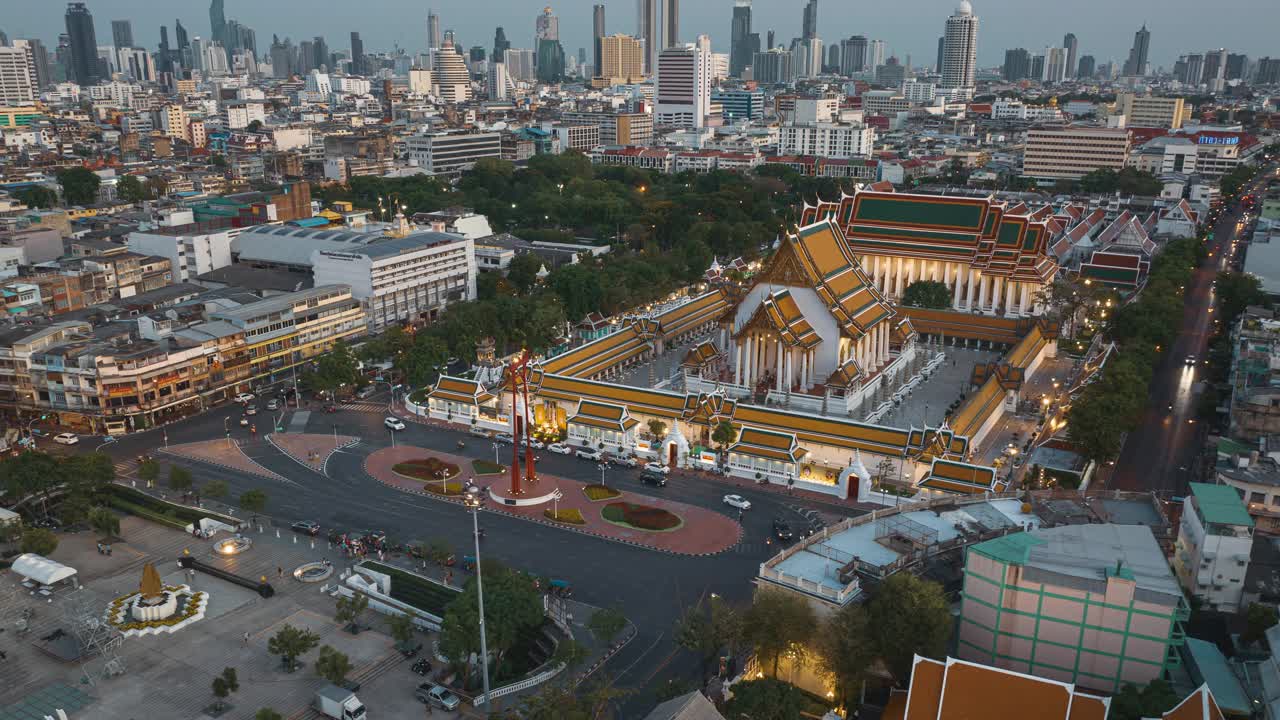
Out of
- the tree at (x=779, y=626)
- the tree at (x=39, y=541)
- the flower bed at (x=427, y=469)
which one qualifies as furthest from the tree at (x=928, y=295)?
the tree at (x=39, y=541)

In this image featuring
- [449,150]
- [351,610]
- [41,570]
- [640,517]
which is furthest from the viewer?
[449,150]

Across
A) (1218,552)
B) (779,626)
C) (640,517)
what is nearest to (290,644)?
(779,626)

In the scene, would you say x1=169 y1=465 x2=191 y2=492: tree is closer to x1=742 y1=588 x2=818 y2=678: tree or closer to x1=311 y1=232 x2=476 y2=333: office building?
x1=311 y1=232 x2=476 y2=333: office building

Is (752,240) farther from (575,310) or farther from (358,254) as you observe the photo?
(358,254)

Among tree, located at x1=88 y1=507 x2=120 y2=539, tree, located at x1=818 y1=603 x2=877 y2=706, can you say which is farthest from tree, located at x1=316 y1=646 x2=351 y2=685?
tree, located at x1=88 y1=507 x2=120 y2=539

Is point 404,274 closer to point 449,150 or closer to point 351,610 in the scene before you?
point 351,610
